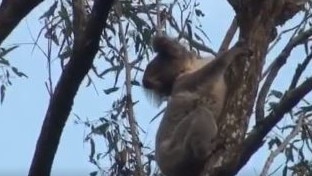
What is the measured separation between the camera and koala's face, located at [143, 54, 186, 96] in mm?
4191

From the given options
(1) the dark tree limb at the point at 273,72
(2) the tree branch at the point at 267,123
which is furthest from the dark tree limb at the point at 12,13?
(1) the dark tree limb at the point at 273,72

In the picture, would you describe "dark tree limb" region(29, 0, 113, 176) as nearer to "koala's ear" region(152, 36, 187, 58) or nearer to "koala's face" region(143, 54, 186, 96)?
"koala's ear" region(152, 36, 187, 58)

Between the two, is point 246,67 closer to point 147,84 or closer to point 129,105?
point 129,105

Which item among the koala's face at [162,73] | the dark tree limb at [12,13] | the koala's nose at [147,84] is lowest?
the dark tree limb at [12,13]

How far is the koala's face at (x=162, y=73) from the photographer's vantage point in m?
4.19

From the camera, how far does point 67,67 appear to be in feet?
5.59

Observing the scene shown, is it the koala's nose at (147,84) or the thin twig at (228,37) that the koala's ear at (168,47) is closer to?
the koala's nose at (147,84)

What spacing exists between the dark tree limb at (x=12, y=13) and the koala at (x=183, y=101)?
203 cm

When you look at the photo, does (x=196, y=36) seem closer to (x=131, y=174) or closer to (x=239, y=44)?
(x=131, y=174)

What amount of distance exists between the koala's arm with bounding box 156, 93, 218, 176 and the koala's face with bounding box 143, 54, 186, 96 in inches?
4.7

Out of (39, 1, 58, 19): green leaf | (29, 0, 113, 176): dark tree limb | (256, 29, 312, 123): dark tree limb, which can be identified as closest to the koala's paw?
(39, 1, 58, 19): green leaf

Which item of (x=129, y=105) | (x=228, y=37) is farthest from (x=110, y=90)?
(x=228, y=37)

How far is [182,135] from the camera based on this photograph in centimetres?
405

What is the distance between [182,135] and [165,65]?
17.5 inches
